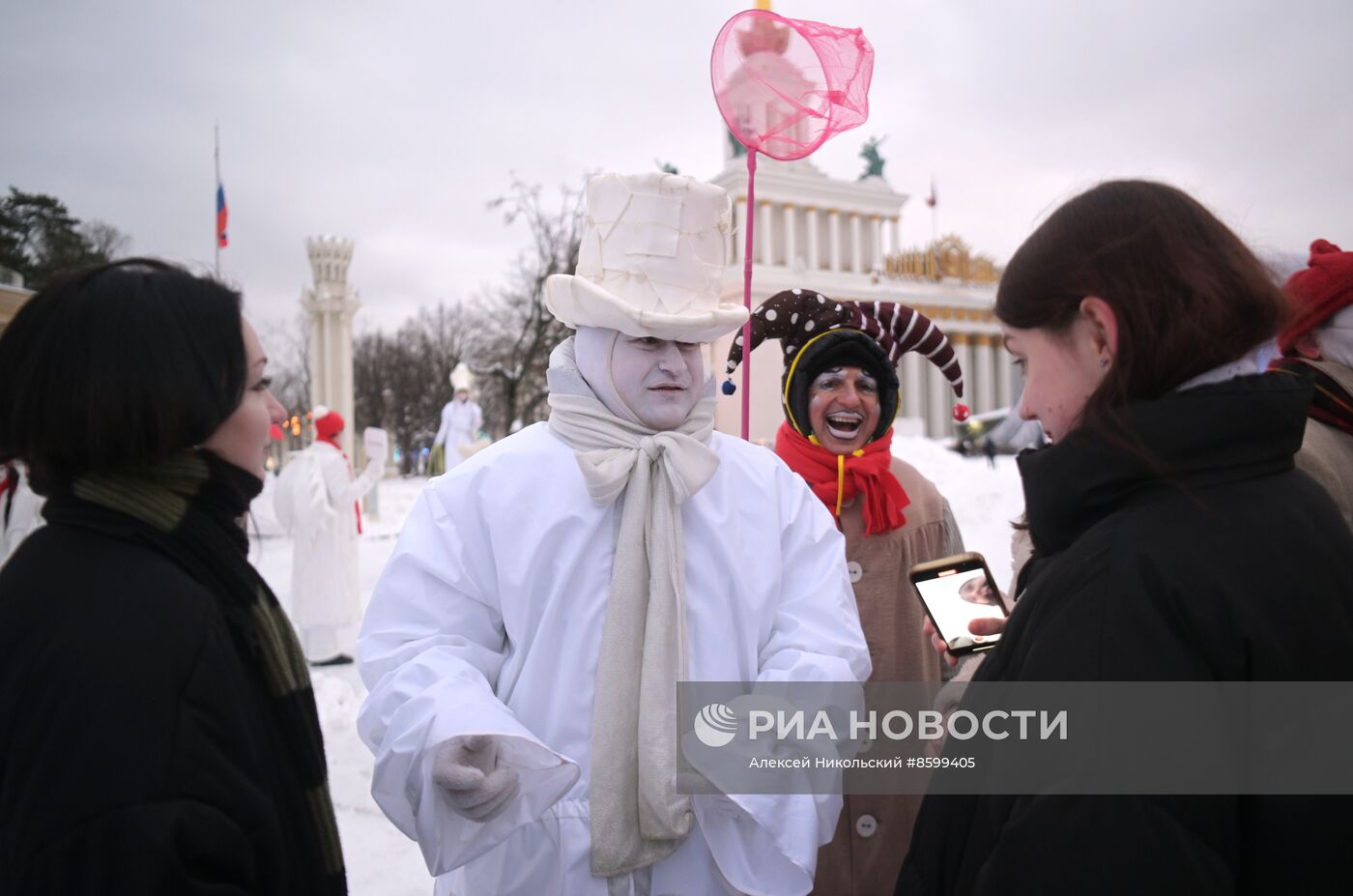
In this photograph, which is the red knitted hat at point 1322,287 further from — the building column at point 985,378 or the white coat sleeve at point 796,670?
the building column at point 985,378

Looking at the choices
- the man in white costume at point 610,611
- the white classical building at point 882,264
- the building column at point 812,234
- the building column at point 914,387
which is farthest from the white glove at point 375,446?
the building column at point 812,234

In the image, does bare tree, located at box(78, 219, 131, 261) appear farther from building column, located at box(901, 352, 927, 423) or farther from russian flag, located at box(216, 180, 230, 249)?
building column, located at box(901, 352, 927, 423)

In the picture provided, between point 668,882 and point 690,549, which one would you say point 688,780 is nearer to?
point 668,882

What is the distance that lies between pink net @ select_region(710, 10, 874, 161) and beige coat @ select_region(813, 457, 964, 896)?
4.70ft

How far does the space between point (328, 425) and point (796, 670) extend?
26.1 feet

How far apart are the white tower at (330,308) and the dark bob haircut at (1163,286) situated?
26719mm

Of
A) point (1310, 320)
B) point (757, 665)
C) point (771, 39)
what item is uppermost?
point (771, 39)

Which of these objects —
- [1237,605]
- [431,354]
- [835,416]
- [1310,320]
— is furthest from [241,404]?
[431,354]

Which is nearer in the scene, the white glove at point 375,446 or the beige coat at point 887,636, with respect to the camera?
the beige coat at point 887,636

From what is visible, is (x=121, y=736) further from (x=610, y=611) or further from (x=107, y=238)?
(x=107, y=238)

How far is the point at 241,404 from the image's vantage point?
1.73m

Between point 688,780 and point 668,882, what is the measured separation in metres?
0.29

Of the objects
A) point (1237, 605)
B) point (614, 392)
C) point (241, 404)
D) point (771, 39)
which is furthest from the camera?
point (771, 39)

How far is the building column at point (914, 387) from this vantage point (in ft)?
157
